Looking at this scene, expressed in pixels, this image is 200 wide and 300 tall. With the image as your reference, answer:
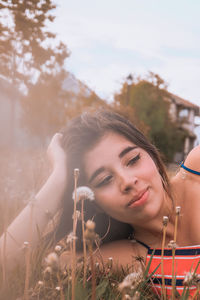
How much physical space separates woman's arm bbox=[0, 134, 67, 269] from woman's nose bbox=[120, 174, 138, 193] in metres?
0.56

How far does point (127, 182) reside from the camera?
253 cm

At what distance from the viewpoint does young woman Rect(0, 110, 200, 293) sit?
8.63 feet

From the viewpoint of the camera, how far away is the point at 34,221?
9.07 feet

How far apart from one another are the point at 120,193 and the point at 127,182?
11cm

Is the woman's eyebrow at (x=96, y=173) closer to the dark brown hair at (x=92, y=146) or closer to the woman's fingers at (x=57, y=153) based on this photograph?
the dark brown hair at (x=92, y=146)

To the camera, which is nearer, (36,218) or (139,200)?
(139,200)

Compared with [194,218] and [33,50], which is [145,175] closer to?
[194,218]

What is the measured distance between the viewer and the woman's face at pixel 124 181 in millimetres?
2592

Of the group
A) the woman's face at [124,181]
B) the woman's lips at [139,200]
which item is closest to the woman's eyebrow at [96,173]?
the woman's face at [124,181]

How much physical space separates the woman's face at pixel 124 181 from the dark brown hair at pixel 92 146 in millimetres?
127

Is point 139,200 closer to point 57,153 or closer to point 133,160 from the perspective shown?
point 133,160

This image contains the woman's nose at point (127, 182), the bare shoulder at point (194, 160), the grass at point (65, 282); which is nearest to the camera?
the grass at point (65, 282)

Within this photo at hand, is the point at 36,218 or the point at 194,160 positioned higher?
the point at 194,160

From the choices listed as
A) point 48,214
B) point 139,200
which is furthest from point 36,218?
point 139,200
